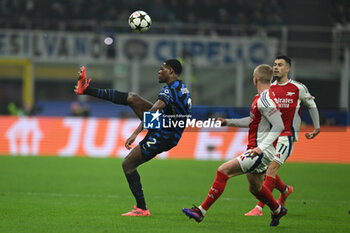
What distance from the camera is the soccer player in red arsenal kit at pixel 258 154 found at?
774 cm

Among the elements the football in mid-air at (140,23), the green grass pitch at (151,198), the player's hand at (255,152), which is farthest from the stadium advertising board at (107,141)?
the player's hand at (255,152)

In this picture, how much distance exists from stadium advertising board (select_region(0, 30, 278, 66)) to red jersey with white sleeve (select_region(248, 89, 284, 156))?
756 inches

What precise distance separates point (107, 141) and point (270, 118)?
13687 millimetres

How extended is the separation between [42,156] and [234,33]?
11.0m

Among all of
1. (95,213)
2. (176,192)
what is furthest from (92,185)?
(95,213)

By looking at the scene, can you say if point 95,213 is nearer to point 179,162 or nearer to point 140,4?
point 179,162

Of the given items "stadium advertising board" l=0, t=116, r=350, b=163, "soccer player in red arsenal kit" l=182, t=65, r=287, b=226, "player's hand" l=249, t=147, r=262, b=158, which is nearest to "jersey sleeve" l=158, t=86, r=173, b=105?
"soccer player in red arsenal kit" l=182, t=65, r=287, b=226

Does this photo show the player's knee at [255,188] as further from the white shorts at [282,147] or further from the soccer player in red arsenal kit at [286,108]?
the white shorts at [282,147]

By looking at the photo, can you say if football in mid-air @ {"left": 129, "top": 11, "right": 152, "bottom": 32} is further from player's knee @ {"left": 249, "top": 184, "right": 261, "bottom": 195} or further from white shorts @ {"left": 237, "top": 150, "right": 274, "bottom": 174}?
player's knee @ {"left": 249, "top": 184, "right": 261, "bottom": 195}

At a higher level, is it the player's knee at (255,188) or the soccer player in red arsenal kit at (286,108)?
Answer: the soccer player in red arsenal kit at (286,108)

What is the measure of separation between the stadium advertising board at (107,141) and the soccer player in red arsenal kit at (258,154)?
12.1m

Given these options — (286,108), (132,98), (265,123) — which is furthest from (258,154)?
(132,98)

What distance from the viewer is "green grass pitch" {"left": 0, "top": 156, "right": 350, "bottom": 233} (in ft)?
27.0

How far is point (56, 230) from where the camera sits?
7.59 metres
